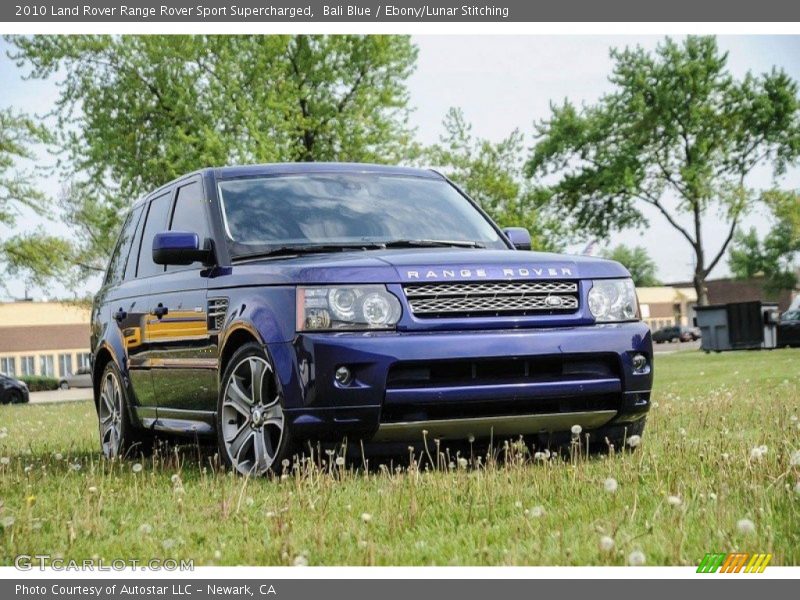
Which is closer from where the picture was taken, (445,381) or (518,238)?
(445,381)

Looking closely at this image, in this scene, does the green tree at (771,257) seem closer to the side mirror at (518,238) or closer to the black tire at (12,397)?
the black tire at (12,397)

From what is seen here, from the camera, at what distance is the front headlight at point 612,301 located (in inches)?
257

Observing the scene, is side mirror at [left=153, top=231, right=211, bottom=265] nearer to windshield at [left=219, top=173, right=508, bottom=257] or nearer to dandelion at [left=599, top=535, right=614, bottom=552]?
windshield at [left=219, top=173, right=508, bottom=257]

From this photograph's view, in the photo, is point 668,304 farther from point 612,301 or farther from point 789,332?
point 612,301

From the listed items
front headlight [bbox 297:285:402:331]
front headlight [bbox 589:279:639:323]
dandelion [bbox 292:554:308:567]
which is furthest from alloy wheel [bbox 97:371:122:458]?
dandelion [bbox 292:554:308:567]

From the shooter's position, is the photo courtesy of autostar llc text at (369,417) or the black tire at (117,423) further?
the black tire at (117,423)

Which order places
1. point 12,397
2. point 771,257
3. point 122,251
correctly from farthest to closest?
point 771,257
point 12,397
point 122,251

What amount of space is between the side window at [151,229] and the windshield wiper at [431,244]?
195cm

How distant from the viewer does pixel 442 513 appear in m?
4.93

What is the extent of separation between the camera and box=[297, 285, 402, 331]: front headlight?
6023 mm

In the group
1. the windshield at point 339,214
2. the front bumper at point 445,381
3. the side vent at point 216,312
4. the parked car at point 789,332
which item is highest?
the windshield at point 339,214
